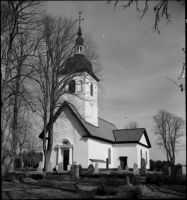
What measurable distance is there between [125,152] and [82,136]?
953cm

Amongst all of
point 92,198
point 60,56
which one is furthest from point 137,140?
point 92,198

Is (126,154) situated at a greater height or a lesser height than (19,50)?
lesser

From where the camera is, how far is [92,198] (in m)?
8.47

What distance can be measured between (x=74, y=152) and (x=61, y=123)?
12.7ft

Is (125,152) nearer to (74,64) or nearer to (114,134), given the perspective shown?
(114,134)

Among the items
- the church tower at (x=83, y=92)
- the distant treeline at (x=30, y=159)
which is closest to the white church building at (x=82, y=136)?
the church tower at (x=83, y=92)

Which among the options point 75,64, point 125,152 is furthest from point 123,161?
point 75,64

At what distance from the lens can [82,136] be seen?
28656 millimetres

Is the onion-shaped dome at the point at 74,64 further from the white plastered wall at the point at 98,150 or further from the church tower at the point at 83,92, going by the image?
the white plastered wall at the point at 98,150

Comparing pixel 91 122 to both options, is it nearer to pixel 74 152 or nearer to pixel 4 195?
pixel 74 152

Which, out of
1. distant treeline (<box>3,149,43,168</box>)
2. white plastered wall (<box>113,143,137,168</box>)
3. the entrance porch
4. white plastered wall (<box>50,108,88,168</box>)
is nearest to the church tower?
white plastered wall (<box>50,108,88,168</box>)

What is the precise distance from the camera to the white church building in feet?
91.0

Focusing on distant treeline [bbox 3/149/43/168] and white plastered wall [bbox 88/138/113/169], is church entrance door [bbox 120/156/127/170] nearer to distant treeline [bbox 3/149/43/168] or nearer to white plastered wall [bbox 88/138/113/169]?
white plastered wall [bbox 88/138/113/169]

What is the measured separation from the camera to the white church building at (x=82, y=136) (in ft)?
91.0
